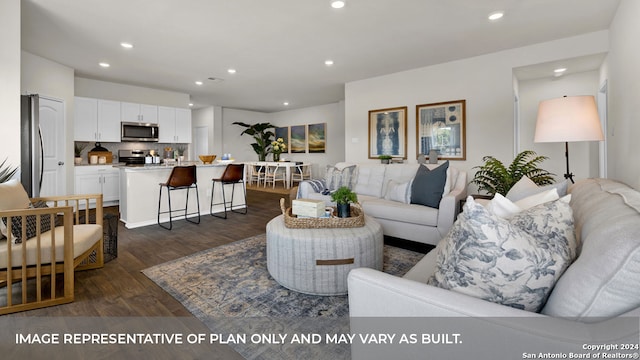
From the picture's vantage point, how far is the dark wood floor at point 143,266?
1944mm

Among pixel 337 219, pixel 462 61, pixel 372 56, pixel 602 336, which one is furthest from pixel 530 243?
pixel 462 61

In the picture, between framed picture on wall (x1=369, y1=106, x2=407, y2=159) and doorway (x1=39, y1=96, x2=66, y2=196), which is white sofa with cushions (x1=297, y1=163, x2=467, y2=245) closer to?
framed picture on wall (x1=369, y1=106, x2=407, y2=159)

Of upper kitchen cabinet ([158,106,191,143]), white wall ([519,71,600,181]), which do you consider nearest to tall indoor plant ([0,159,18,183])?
upper kitchen cabinet ([158,106,191,143])

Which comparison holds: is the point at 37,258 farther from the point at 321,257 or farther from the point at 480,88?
the point at 480,88

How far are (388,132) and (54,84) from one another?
5670 millimetres

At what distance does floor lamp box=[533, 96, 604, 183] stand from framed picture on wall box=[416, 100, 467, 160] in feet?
7.48

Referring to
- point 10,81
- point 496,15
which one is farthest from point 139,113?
point 496,15

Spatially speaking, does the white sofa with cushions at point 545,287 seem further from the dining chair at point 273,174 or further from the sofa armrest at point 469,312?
the dining chair at point 273,174

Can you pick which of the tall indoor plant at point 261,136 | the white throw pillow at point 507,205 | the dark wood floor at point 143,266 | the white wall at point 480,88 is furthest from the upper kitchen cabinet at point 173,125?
the white throw pillow at point 507,205

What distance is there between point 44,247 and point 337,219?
2035 mm

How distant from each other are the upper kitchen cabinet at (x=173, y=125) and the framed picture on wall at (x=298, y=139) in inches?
138

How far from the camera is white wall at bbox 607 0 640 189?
2.29m

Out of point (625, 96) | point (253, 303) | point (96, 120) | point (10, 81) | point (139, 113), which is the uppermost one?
point (139, 113)

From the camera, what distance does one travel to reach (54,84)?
473 centimetres
